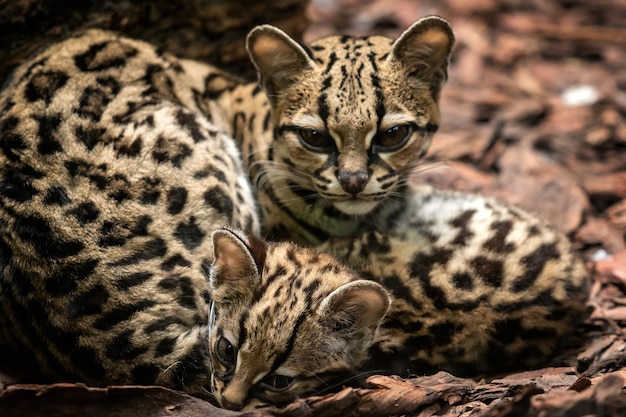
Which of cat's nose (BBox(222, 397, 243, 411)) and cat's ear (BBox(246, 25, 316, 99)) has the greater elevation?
cat's ear (BBox(246, 25, 316, 99))

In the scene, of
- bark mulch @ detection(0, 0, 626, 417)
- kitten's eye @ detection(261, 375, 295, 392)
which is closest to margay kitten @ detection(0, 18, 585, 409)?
kitten's eye @ detection(261, 375, 295, 392)

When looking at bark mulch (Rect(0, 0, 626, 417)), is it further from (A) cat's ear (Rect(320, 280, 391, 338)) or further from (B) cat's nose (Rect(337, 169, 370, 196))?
(B) cat's nose (Rect(337, 169, 370, 196))

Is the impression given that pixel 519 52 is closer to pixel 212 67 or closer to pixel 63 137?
pixel 212 67

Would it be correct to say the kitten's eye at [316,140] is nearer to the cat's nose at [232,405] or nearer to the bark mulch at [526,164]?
the bark mulch at [526,164]

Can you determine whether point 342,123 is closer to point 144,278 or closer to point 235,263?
point 235,263

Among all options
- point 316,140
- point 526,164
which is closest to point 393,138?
point 316,140

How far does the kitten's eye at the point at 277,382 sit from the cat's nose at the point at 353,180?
4.74 feet

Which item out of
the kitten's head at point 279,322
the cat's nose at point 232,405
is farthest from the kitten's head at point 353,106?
the cat's nose at point 232,405

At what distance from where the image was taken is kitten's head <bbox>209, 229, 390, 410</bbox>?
14.0ft

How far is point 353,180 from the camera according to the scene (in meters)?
5.33

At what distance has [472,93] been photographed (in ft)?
28.8

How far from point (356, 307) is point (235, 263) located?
679mm

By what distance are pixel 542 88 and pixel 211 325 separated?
5.60 m

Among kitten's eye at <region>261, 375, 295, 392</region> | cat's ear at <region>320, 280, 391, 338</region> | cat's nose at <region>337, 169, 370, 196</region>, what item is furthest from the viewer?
cat's nose at <region>337, 169, 370, 196</region>
